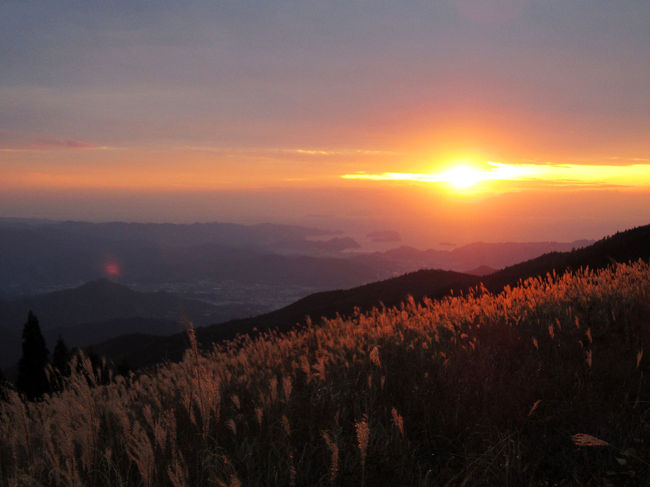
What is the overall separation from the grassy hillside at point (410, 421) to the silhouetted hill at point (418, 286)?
7.23 meters

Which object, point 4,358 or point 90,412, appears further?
point 4,358

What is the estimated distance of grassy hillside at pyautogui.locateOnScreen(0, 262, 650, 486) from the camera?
9.22 ft

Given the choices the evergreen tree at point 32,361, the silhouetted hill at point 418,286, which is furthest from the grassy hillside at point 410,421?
the evergreen tree at point 32,361

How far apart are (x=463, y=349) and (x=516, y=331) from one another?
2.52 ft

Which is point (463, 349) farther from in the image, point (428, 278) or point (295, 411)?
point (428, 278)

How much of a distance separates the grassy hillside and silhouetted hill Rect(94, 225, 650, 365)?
723 centimetres

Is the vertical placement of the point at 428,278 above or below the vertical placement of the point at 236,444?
below

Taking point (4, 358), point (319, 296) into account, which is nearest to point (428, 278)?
point (319, 296)

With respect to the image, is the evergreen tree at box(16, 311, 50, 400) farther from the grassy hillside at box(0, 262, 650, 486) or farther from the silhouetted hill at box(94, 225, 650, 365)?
the grassy hillside at box(0, 262, 650, 486)

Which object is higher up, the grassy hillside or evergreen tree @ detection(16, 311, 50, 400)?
the grassy hillside

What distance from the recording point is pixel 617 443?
3029mm

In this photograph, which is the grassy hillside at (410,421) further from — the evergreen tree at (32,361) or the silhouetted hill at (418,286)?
the evergreen tree at (32,361)

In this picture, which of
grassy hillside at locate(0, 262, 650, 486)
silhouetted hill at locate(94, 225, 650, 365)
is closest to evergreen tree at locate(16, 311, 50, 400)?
silhouetted hill at locate(94, 225, 650, 365)

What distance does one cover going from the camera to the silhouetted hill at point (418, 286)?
22281mm
